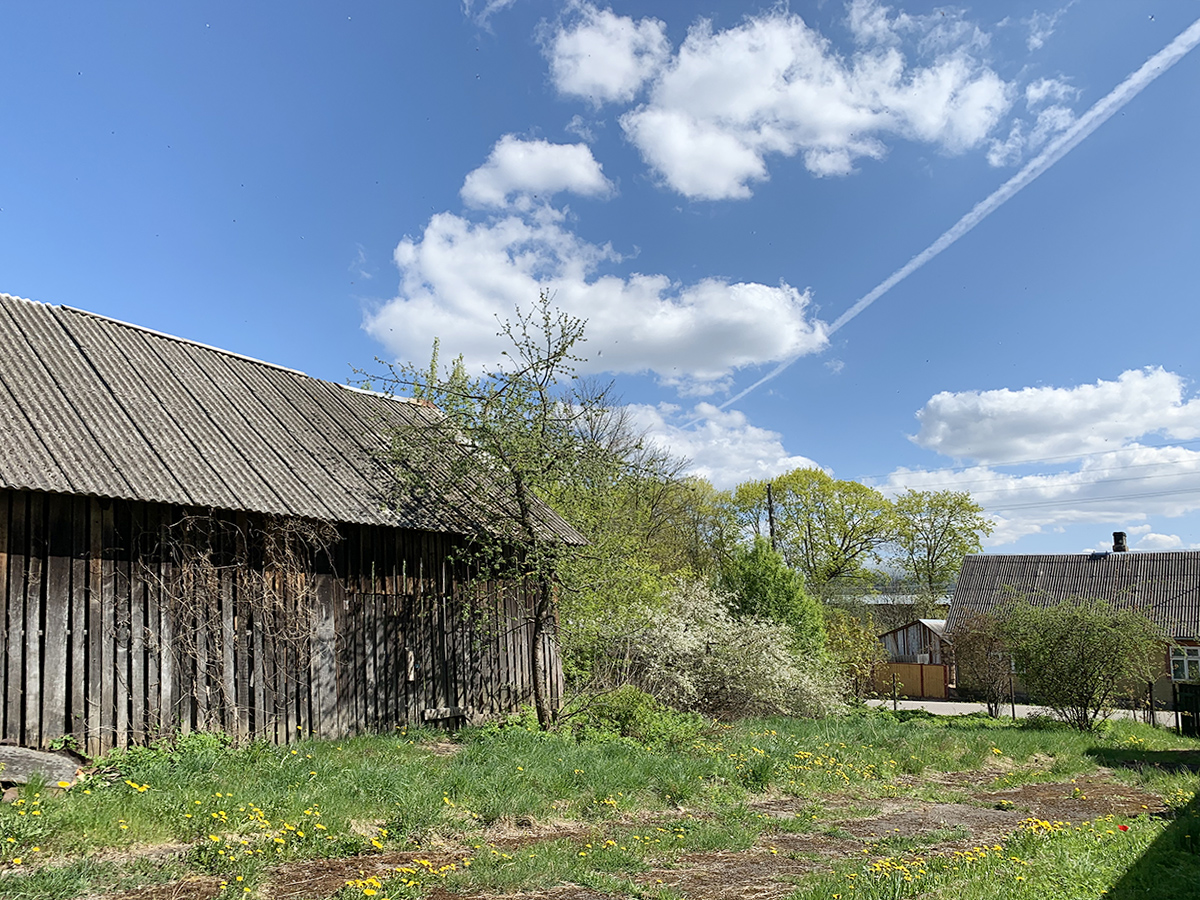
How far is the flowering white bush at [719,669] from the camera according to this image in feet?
55.8

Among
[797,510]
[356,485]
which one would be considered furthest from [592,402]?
[797,510]

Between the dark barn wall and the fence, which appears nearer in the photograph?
the dark barn wall

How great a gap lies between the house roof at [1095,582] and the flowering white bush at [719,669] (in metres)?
14.4

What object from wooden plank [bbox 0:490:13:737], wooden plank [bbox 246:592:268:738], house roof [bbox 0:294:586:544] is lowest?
wooden plank [bbox 246:592:268:738]

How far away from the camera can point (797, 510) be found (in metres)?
42.6

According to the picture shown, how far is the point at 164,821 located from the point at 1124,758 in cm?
1471

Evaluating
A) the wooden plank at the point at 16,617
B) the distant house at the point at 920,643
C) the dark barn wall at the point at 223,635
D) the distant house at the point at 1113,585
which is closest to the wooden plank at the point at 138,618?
the dark barn wall at the point at 223,635

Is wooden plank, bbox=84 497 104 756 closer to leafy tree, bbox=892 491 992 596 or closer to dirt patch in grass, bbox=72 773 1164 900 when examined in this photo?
dirt patch in grass, bbox=72 773 1164 900

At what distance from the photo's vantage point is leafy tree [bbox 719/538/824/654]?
2250 centimetres

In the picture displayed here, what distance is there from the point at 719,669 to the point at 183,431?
11673 mm

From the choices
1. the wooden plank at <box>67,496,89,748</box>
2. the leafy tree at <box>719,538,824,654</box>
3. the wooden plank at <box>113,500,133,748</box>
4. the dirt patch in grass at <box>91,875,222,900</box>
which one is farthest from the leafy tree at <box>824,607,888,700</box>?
the dirt patch in grass at <box>91,875,222,900</box>

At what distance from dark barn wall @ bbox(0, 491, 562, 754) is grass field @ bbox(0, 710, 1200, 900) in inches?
27.8

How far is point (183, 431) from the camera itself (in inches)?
454

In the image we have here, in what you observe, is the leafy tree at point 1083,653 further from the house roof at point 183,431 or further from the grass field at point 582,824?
the house roof at point 183,431
